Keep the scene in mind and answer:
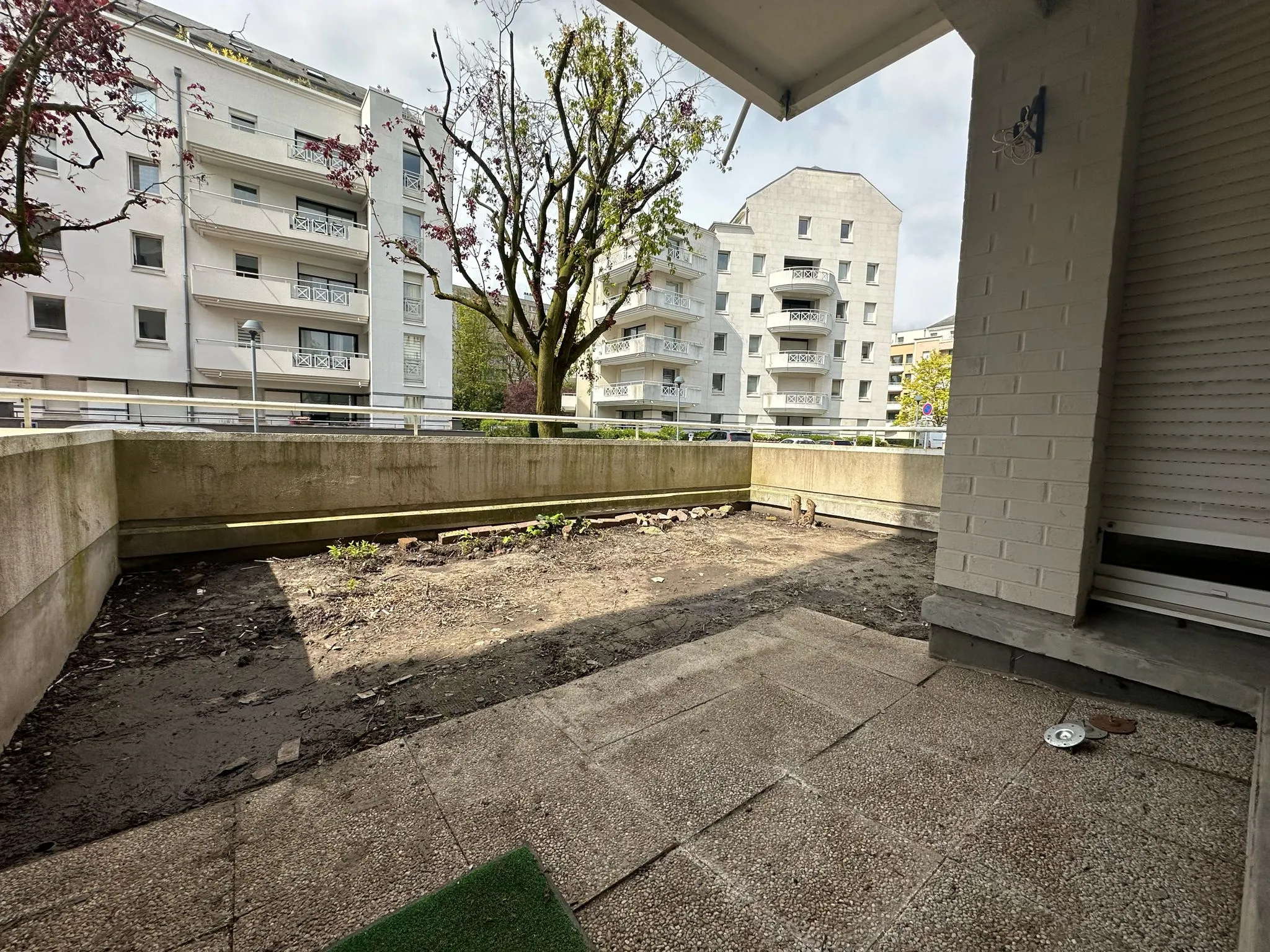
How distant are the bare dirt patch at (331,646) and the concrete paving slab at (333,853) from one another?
299mm

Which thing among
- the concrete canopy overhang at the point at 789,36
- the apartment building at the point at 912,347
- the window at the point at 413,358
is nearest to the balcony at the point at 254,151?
the window at the point at 413,358

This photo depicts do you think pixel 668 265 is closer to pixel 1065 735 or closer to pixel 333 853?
pixel 1065 735

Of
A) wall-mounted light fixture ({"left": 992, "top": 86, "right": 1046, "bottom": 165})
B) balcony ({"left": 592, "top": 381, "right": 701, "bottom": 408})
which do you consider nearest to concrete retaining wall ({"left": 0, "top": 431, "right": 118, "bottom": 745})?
wall-mounted light fixture ({"left": 992, "top": 86, "right": 1046, "bottom": 165})

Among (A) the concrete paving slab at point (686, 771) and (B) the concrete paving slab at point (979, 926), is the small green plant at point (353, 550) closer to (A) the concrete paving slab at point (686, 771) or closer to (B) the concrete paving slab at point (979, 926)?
(A) the concrete paving slab at point (686, 771)

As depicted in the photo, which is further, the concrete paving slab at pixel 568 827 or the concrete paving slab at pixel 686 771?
the concrete paving slab at pixel 686 771

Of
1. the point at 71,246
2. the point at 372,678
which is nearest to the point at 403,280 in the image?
the point at 71,246

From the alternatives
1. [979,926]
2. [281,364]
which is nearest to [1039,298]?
[979,926]

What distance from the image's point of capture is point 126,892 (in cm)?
134

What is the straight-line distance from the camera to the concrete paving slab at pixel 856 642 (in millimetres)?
2701

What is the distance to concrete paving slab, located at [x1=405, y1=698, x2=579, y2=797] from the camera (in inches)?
72.1

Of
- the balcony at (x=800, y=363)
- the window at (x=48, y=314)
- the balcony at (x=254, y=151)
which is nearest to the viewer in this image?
the window at (x=48, y=314)

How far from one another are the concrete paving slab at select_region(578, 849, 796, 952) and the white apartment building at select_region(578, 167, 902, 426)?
82.9ft

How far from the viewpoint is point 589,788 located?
1756mm

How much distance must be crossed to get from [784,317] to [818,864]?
28127mm
